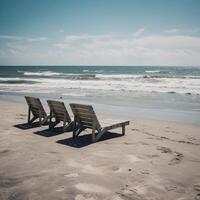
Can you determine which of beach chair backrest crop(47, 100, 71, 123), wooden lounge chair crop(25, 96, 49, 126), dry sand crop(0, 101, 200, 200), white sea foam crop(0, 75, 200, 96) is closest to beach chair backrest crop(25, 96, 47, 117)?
wooden lounge chair crop(25, 96, 49, 126)

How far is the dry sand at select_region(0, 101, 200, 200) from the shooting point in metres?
4.02

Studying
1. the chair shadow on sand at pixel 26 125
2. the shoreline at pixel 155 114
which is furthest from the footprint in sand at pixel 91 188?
the shoreline at pixel 155 114

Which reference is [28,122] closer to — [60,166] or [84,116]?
[84,116]

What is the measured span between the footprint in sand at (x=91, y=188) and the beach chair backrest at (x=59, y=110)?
3841 millimetres

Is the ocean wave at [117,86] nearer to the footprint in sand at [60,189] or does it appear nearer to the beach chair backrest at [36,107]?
the beach chair backrest at [36,107]

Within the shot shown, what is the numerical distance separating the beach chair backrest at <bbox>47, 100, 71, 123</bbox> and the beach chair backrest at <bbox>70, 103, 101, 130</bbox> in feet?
2.29

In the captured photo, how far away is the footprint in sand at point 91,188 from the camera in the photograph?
4.05 m

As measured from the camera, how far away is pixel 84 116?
23.7 feet

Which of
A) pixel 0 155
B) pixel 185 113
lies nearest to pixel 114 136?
pixel 0 155

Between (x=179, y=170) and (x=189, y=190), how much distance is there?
0.87 meters

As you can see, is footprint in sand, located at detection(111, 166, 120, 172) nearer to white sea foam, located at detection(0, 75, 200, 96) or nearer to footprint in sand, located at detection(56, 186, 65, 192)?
footprint in sand, located at detection(56, 186, 65, 192)

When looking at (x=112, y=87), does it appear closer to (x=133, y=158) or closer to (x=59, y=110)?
(x=59, y=110)

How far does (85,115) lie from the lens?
282 inches

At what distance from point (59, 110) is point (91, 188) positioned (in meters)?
4.33
